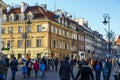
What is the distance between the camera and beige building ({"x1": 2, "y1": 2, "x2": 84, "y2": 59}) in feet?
234

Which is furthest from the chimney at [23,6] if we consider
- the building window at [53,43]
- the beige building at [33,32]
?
the building window at [53,43]

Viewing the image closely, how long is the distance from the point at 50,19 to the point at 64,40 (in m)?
11.0

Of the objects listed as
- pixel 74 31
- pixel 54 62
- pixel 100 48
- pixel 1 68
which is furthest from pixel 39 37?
pixel 100 48

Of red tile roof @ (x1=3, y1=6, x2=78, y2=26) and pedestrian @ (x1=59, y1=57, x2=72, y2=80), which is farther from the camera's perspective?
red tile roof @ (x1=3, y1=6, x2=78, y2=26)

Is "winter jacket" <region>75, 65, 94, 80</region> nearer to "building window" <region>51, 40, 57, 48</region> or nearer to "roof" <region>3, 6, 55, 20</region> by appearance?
"roof" <region>3, 6, 55, 20</region>

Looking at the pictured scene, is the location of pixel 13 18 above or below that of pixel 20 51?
above

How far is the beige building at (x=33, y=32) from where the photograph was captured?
71.4m

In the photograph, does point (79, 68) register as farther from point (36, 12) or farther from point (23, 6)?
point (23, 6)

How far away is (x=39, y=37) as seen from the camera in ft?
237

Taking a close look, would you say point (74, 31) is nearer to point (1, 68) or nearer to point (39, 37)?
point (39, 37)

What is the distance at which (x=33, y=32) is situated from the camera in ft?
240

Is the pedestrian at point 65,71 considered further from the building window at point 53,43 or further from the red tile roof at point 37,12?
the building window at point 53,43

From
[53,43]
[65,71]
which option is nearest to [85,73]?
Answer: [65,71]

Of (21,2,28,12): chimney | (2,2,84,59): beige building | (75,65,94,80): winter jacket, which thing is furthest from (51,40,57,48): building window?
(75,65,94,80): winter jacket
